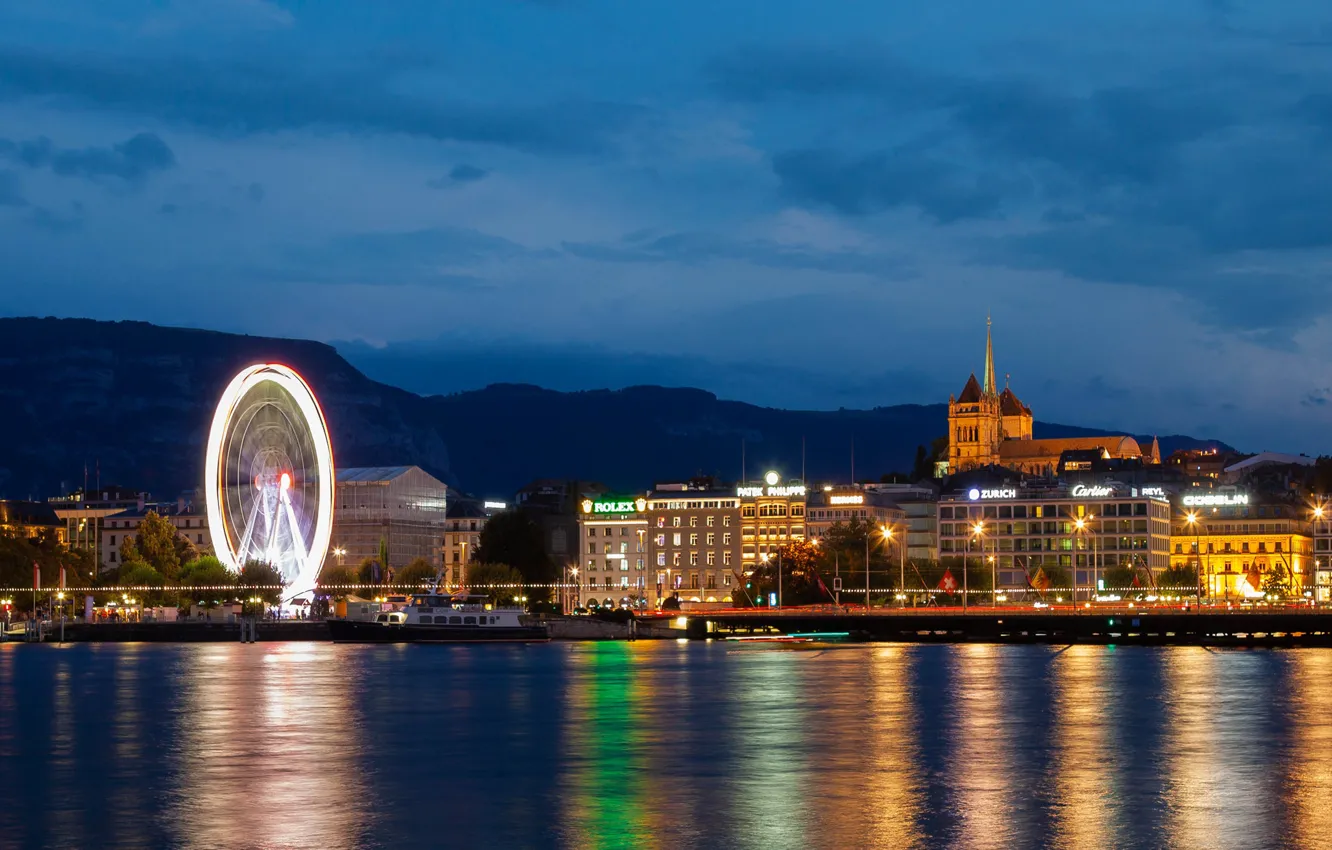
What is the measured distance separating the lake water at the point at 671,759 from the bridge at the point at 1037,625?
53.3 metres

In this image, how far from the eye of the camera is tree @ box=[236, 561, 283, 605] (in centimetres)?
16975

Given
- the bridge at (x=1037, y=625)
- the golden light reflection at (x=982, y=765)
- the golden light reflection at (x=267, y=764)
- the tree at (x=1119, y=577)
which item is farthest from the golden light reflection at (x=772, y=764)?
the tree at (x=1119, y=577)

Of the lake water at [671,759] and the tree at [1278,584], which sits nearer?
the lake water at [671,759]

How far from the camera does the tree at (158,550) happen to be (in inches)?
7539

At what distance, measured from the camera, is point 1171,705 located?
221 ft

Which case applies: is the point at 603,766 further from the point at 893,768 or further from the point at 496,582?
the point at 496,582

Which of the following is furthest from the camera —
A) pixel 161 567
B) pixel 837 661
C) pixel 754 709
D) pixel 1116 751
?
pixel 161 567

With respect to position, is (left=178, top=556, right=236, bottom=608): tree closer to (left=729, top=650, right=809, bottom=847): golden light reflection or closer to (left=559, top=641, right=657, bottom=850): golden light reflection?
(left=559, top=641, right=657, bottom=850): golden light reflection

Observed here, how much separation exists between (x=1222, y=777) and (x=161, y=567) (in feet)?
525

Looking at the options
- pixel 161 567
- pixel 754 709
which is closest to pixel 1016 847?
pixel 754 709

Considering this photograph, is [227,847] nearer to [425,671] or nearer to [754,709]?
[754,709]

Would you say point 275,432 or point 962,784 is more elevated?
point 275,432

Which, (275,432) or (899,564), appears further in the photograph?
(899,564)

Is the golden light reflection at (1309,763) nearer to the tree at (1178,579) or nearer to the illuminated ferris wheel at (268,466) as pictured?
the illuminated ferris wheel at (268,466)
